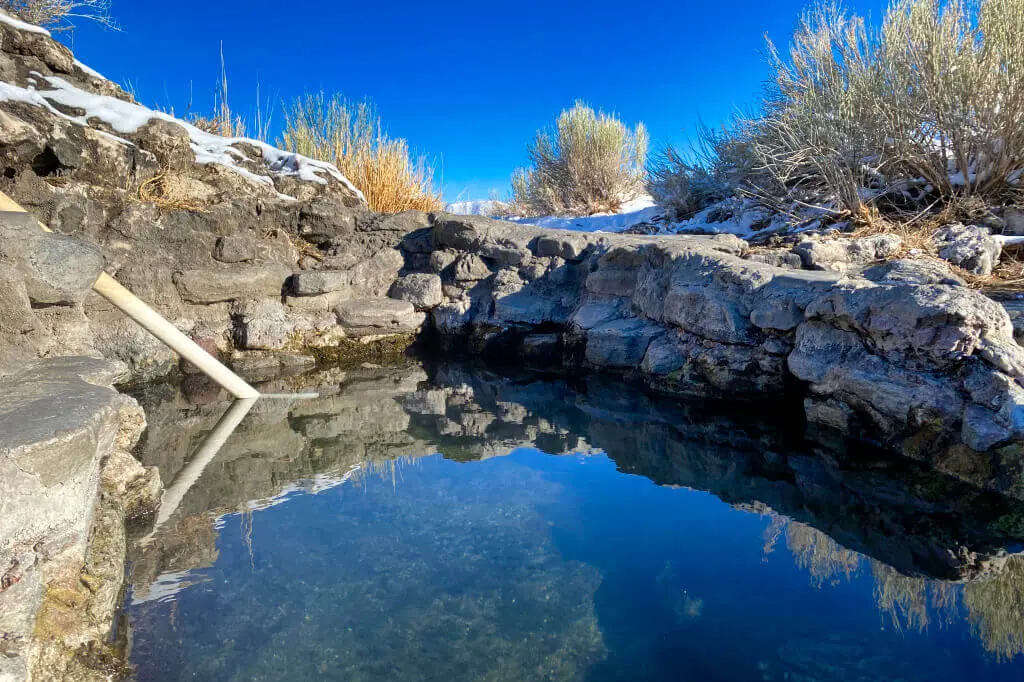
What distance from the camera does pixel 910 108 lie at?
5.09 m

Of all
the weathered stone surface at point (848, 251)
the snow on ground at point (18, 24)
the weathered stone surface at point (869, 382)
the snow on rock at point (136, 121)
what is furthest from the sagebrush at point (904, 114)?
the snow on ground at point (18, 24)

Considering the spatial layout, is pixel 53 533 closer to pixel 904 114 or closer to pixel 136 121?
pixel 136 121

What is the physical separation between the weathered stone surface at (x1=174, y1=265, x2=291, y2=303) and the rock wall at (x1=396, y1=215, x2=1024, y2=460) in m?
1.03

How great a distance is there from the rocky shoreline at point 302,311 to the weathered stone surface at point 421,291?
0.02 meters

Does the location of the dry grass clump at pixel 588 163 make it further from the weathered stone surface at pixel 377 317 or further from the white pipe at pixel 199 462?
the white pipe at pixel 199 462

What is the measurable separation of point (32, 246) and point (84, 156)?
3191mm

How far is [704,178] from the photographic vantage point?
7.41m

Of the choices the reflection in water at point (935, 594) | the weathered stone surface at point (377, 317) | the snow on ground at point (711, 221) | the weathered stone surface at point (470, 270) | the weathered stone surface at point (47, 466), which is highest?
the snow on ground at point (711, 221)

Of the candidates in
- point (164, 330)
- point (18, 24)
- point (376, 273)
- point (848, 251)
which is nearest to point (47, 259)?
point (164, 330)

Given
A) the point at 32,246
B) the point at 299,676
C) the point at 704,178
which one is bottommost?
the point at 299,676

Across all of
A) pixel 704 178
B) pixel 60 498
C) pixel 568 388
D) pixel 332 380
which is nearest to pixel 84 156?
pixel 332 380

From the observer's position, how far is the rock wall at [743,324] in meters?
2.46

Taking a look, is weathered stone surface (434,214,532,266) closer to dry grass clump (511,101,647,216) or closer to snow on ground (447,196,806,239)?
snow on ground (447,196,806,239)

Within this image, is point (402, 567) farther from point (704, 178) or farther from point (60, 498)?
point (704, 178)
